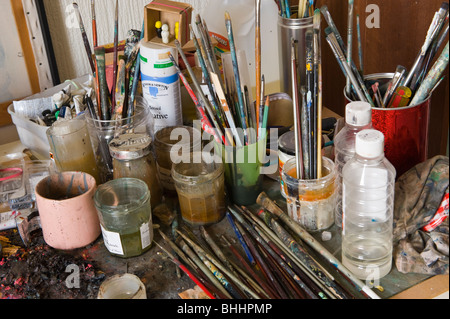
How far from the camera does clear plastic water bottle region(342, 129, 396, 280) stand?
2.90 feet

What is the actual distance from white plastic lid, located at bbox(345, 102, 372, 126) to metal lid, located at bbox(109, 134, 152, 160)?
0.38m

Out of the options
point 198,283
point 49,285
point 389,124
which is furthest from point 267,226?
point 49,285

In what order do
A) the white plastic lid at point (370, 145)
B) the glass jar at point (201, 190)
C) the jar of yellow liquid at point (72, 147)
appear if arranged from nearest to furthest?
the white plastic lid at point (370, 145) → the glass jar at point (201, 190) → the jar of yellow liquid at point (72, 147)

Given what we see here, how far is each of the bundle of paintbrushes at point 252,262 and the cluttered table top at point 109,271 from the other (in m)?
0.01

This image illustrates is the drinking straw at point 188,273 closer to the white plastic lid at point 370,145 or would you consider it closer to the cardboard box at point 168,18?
the white plastic lid at point 370,145

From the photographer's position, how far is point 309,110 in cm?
98

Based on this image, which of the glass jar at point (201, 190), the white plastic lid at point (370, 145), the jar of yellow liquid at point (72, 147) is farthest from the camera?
the jar of yellow liquid at point (72, 147)

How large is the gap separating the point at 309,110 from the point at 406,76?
→ 200 millimetres

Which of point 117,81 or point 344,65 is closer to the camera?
point 344,65

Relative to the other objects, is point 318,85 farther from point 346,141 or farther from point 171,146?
point 171,146

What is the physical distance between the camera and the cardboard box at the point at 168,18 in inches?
46.4

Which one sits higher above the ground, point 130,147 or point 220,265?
point 130,147

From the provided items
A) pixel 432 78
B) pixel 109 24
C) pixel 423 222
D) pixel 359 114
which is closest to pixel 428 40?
pixel 432 78

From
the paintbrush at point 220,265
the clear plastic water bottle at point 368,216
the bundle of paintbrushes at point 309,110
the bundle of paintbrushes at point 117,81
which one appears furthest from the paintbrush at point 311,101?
the bundle of paintbrushes at point 117,81
